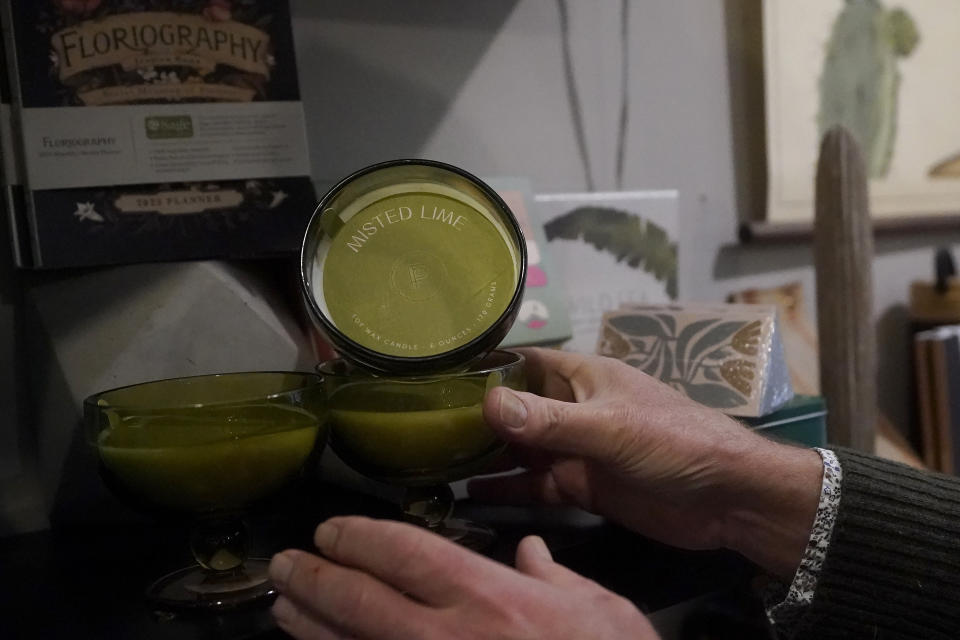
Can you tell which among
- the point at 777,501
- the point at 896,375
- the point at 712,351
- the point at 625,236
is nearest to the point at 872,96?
the point at 896,375

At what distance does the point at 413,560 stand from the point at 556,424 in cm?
15

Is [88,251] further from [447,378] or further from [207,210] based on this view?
[447,378]

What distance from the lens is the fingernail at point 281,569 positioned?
476 mm

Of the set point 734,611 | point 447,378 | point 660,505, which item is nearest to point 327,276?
point 447,378

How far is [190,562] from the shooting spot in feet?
1.98

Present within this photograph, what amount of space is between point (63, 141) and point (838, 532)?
2.20 ft

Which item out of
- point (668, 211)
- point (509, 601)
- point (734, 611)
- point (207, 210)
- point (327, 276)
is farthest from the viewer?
point (668, 211)

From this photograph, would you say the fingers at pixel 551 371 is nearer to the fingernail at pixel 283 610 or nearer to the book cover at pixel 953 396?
the fingernail at pixel 283 610

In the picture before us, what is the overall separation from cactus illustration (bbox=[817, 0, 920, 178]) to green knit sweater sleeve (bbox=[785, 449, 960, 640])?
759mm

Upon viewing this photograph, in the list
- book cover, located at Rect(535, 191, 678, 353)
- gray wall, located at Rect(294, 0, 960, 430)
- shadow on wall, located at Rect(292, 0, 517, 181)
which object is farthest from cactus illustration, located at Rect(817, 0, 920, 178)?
shadow on wall, located at Rect(292, 0, 517, 181)

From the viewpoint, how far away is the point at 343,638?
475 mm

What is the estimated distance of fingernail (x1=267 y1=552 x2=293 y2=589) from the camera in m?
0.48

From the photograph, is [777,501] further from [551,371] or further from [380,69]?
[380,69]

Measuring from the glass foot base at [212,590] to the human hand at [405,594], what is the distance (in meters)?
0.04
